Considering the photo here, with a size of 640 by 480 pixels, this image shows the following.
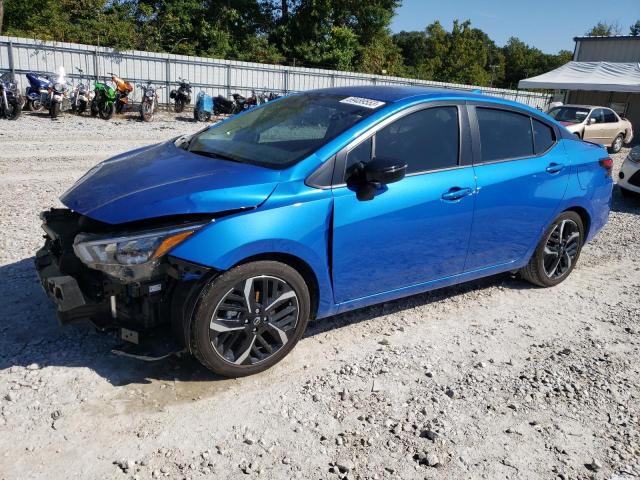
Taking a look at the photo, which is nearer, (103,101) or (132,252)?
(132,252)

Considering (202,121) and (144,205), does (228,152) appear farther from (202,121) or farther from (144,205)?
(202,121)

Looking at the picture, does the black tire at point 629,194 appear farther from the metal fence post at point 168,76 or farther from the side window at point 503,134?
the metal fence post at point 168,76

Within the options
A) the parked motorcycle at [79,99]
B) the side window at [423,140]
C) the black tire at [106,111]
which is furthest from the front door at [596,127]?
the parked motorcycle at [79,99]

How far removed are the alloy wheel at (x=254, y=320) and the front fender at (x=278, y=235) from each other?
0.62 feet

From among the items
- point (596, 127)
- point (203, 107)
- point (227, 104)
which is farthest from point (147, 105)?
point (596, 127)

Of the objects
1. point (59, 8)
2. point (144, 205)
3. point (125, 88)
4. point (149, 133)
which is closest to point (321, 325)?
point (144, 205)

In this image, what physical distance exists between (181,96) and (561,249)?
1694 centimetres

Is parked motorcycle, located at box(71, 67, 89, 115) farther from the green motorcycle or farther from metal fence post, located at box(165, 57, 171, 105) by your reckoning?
metal fence post, located at box(165, 57, 171, 105)

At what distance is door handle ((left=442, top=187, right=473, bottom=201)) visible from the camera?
151 inches

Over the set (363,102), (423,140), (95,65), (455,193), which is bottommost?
(455,193)

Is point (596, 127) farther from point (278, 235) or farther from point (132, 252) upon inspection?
point (132, 252)

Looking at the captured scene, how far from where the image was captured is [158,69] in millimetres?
20734

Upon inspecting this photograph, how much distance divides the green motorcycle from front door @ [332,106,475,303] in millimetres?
14529

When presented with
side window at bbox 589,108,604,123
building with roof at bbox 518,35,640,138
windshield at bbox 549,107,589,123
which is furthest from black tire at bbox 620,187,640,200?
building with roof at bbox 518,35,640,138
